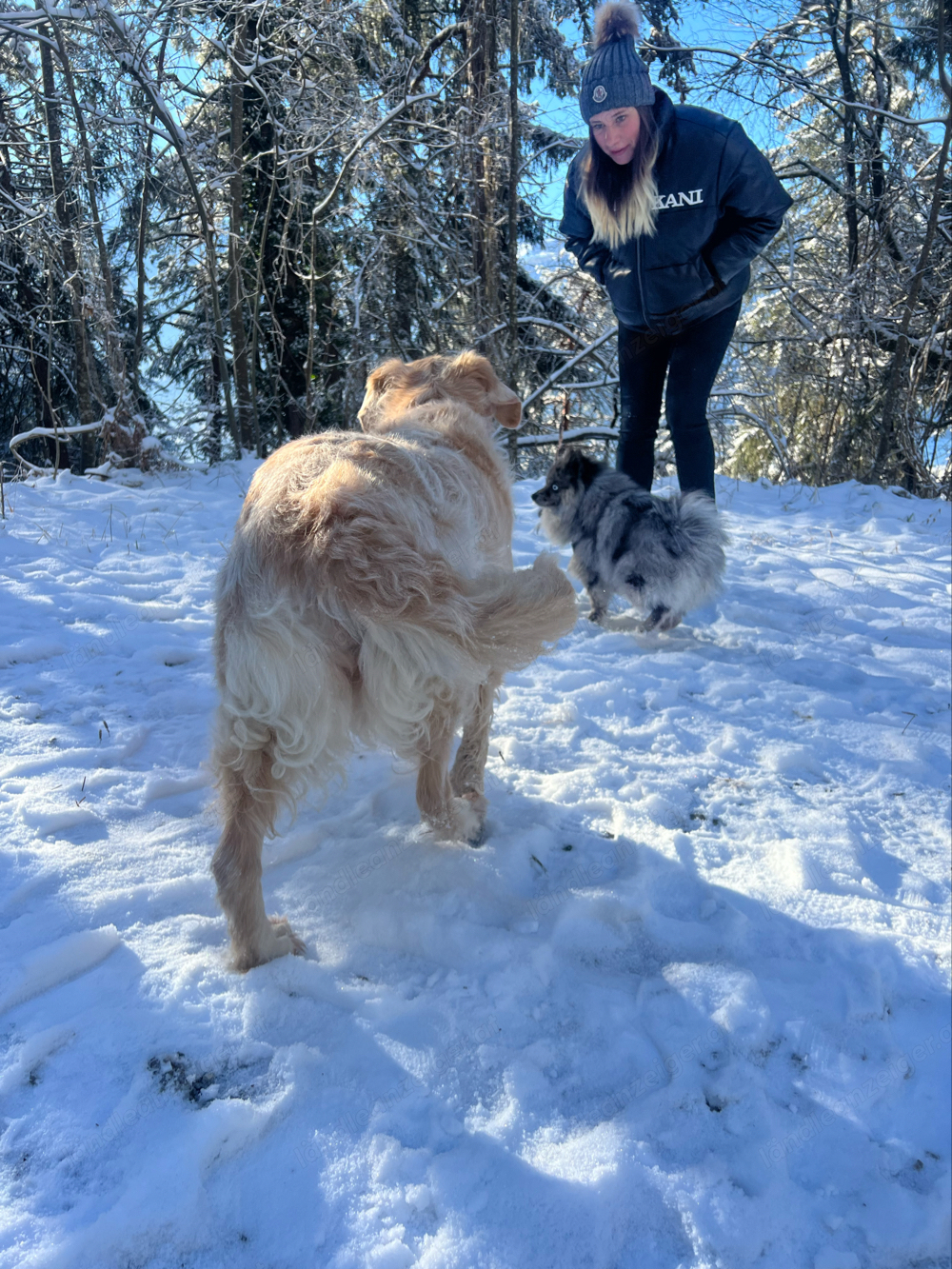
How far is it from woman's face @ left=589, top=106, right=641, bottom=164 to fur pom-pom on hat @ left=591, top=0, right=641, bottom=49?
269 millimetres

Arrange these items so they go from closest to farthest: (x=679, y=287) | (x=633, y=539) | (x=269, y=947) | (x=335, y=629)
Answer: (x=335, y=629) < (x=269, y=947) < (x=679, y=287) < (x=633, y=539)

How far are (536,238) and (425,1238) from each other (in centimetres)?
1162

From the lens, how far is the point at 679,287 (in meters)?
3.39

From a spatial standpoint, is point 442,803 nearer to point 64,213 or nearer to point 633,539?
point 633,539

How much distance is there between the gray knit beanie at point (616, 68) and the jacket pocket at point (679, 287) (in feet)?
2.12

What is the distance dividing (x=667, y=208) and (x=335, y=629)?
271cm

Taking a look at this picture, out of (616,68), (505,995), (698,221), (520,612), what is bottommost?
(505,995)

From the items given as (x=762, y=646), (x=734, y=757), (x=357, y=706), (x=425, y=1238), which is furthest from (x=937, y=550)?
(x=425, y=1238)

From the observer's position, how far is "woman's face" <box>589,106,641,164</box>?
3139mm

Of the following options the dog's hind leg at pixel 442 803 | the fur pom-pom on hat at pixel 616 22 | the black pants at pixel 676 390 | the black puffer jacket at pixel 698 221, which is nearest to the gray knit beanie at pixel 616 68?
the fur pom-pom on hat at pixel 616 22

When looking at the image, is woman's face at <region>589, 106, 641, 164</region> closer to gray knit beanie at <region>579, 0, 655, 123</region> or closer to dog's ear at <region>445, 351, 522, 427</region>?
gray knit beanie at <region>579, 0, 655, 123</region>

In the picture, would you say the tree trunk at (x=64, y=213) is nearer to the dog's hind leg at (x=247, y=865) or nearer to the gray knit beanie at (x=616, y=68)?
the gray knit beanie at (x=616, y=68)

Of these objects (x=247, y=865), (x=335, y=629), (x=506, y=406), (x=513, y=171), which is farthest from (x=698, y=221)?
(x=513, y=171)

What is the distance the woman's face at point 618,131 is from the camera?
3.14 m
